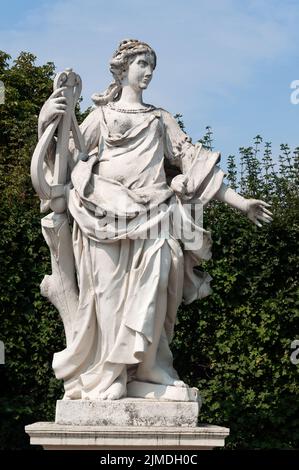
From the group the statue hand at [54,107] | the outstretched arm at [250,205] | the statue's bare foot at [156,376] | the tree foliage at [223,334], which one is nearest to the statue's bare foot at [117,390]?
the statue's bare foot at [156,376]

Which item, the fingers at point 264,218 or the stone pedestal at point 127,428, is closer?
the stone pedestal at point 127,428

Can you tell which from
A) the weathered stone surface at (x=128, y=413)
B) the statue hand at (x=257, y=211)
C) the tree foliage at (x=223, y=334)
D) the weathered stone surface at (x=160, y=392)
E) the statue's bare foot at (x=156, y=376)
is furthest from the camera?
the tree foliage at (x=223, y=334)

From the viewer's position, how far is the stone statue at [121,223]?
8586 mm

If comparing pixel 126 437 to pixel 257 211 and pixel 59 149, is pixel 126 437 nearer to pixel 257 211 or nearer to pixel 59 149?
pixel 257 211

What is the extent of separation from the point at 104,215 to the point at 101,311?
75cm

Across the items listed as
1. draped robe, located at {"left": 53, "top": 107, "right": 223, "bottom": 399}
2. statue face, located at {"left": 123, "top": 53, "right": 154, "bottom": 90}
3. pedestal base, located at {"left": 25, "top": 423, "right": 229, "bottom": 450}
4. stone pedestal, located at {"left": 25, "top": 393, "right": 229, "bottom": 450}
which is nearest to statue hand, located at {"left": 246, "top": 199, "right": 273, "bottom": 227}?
draped robe, located at {"left": 53, "top": 107, "right": 223, "bottom": 399}

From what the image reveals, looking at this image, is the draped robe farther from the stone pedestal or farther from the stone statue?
the stone pedestal

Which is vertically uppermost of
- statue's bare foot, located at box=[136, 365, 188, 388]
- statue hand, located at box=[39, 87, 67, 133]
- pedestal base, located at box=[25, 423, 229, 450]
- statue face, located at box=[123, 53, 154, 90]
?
statue face, located at box=[123, 53, 154, 90]

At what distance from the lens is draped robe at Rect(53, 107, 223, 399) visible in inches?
337

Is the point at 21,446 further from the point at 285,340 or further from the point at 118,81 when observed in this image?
the point at 118,81

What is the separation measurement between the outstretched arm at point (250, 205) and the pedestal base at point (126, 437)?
6.03ft

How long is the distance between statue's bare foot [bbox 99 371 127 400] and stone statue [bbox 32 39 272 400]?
0.03ft

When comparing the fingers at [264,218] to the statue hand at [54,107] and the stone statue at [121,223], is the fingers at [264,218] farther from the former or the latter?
the statue hand at [54,107]

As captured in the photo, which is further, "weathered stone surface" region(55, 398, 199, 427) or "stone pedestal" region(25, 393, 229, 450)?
"weathered stone surface" region(55, 398, 199, 427)
